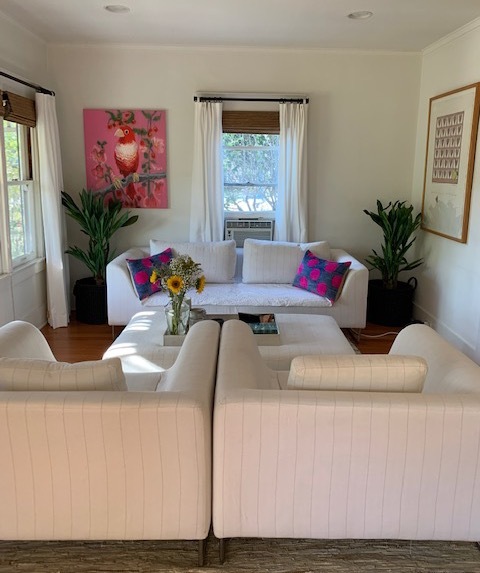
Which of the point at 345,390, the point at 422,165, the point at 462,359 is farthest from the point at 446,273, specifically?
the point at 345,390

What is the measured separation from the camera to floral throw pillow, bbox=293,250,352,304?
4.54 m

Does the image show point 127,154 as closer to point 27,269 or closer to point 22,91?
point 22,91

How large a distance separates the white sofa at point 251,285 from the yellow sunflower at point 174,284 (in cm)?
120

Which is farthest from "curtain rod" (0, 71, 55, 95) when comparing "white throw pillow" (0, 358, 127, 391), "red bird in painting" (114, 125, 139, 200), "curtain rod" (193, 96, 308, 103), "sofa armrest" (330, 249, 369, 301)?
"sofa armrest" (330, 249, 369, 301)

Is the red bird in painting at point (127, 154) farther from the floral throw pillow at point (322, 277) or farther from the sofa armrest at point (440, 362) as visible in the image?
the sofa armrest at point (440, 362)

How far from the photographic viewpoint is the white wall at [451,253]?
4145 millimetres

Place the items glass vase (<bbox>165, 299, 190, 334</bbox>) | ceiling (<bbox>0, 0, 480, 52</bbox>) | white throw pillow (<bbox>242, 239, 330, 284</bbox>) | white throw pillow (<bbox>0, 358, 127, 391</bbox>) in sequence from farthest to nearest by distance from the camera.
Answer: white throw pillow (<bbox>242, 239, 330, 284</bbox>) → ceiling (<bbox>0, 0, 480, 52</bbox>) → glass vase (<bbox>165, 299, 190, 334</bbox>) → white throw pillow (<bbox>0, 358, 127, 391</bbox>)

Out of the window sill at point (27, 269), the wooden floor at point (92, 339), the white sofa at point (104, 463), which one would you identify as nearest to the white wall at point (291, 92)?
the window sill at point (27, 269)

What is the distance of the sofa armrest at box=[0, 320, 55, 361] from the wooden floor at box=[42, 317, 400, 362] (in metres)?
1.59

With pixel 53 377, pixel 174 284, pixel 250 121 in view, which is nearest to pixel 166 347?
pixel 174 284

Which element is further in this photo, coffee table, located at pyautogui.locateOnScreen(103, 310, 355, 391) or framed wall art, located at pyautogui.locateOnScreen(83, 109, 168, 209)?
framed wall art, located at pyautogui.locateOnScreen(83, 109, 168, 209)

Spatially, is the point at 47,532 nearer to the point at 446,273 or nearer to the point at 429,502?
the point at 429,502

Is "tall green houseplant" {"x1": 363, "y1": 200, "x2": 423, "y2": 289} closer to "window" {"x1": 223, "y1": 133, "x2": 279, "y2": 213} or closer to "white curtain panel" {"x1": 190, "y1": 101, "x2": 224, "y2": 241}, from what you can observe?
"window" {"x1": 223, "y1": 133, "x2": 279, "y2": 213}

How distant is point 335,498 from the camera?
6.15 feet
